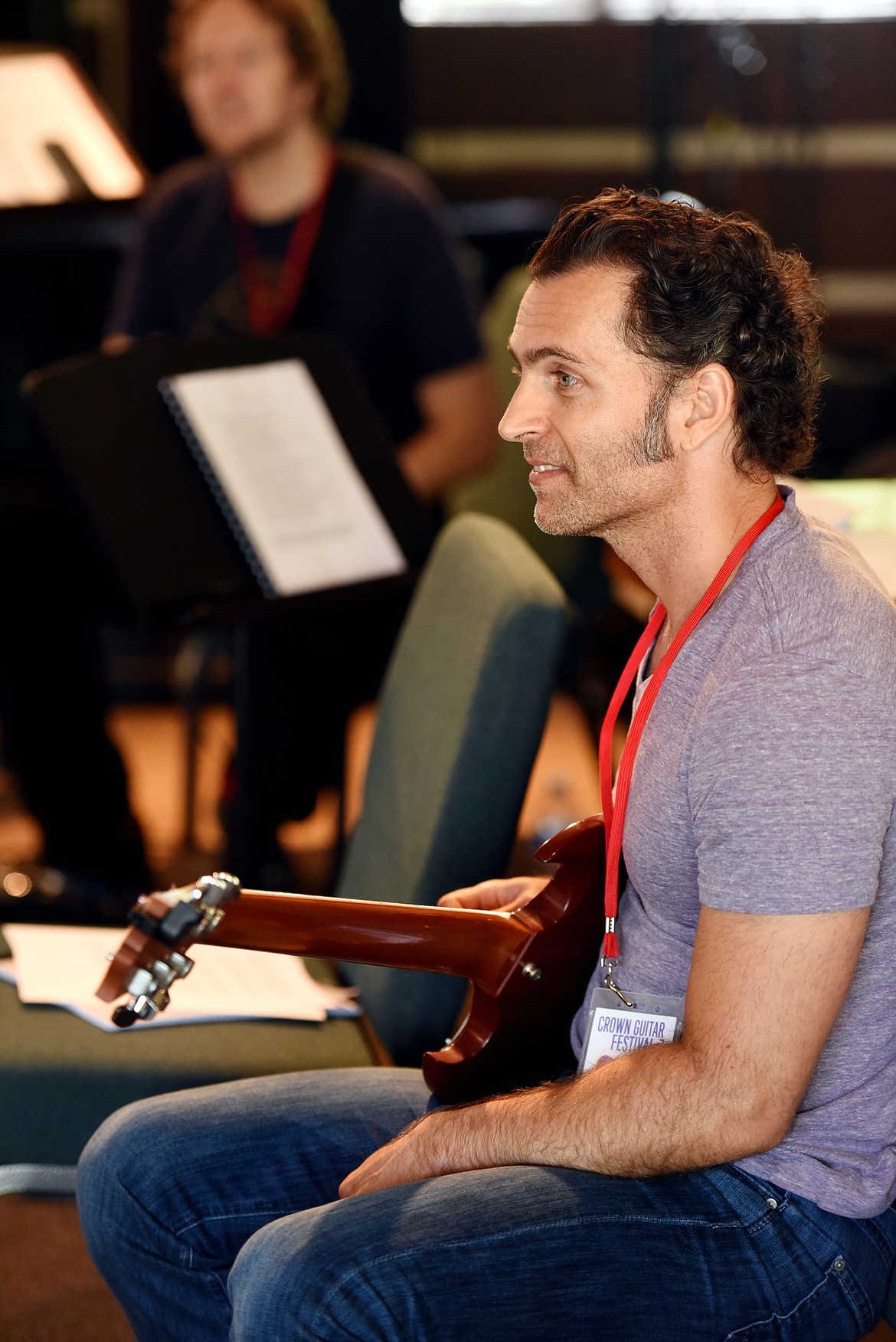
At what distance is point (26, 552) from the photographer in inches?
105

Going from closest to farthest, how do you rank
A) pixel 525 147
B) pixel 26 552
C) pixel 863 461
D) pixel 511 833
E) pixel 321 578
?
pixel 511 833, pixel 321 578, pixel 26 552, pixel 863 461, pixel 525 147

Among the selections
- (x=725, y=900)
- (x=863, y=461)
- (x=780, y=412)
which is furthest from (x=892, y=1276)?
(x=863, y=461)

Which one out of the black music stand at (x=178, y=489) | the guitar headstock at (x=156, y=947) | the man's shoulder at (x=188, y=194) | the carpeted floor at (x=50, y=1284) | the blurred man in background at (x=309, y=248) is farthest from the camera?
the man's shoulder at (x=188, y=194)

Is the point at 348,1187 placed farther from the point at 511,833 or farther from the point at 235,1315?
the point at 511,833

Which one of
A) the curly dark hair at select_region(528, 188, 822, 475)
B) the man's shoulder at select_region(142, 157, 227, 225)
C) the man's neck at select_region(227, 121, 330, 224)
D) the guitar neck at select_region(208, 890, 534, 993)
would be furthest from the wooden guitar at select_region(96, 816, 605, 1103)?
the man's shoulder at select_region(142, 157, 227, 225)

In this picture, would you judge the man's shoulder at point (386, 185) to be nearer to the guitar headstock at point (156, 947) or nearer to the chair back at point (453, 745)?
the chair back at point (453, 745)

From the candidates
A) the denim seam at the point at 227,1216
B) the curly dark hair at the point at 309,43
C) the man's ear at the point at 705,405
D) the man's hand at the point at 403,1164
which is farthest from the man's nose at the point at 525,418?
the curly dark hair at the point at 309,43

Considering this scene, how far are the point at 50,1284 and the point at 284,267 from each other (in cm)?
173

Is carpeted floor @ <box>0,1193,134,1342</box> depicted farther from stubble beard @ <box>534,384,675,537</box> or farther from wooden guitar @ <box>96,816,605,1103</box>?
stubble beard @ <box>534,384,675,537</box>

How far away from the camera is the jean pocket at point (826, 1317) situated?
107 centimetres

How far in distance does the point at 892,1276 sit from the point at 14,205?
205cm

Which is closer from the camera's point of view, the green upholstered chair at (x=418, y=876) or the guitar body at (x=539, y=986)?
the guitar body at (x=539, y=986)

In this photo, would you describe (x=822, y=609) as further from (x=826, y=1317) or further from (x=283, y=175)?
(x=283, y=175)

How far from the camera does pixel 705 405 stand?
1.16 metres
